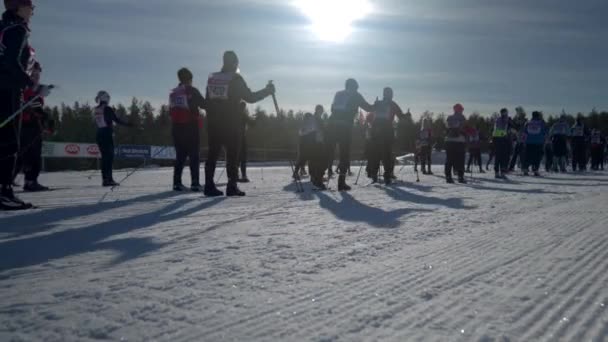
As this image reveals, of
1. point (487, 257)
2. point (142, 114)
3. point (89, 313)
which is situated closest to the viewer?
point (89, 313)

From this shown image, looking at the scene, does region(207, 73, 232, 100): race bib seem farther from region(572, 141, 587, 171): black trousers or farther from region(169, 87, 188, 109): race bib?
region(572, 141, 587, 171): black trousers

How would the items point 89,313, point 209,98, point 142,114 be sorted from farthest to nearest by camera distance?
point 142,114 < point 209,98 < point 89,313

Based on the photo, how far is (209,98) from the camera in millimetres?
7039

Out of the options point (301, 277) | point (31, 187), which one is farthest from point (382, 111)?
point (301, 277)

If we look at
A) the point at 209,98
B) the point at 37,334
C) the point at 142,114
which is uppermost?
the point at 142,114

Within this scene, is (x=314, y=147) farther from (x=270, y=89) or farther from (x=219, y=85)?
(x=219, y=85)

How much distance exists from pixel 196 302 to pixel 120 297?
0.32 metres

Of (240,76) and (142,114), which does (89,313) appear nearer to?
(240,76)

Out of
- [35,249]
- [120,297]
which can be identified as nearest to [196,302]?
[120,297]

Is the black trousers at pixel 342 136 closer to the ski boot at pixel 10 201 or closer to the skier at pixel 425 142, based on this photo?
the ski boot at pixel 10 201

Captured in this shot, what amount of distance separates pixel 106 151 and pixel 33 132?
1.99m

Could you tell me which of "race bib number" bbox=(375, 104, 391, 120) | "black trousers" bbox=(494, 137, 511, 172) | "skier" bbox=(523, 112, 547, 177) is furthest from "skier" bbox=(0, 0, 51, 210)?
"skier" bbox=(523, 112, 547, 177)

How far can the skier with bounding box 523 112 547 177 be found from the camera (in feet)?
50.3

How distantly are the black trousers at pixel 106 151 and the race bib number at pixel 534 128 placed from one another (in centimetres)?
1136
